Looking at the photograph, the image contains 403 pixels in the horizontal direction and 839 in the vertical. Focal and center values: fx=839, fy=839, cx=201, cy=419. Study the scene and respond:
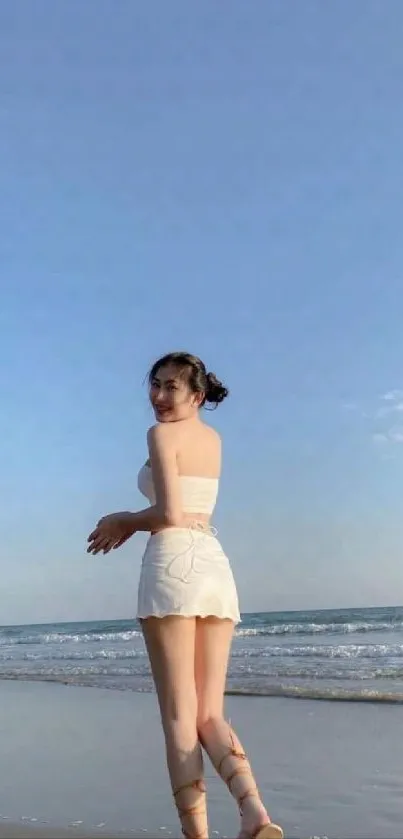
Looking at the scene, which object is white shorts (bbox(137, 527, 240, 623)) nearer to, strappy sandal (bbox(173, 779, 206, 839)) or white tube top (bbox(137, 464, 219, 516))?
white tube top (bbox(137, 464, 219, 516))

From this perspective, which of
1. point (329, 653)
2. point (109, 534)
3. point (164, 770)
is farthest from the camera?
point (329, 653)

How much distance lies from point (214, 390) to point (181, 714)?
1132mm

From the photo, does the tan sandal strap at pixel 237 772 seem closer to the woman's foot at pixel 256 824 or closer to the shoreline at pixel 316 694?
the woman's foot at pixel 256 824

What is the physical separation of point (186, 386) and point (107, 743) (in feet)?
13.2

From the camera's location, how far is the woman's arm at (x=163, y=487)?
279 centimetres

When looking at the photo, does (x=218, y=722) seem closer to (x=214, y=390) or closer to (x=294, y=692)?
(x=214, y=390)

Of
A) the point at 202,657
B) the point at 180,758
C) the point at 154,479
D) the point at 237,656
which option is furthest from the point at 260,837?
the point at 237,656

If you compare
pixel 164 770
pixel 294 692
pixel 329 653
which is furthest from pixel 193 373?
pixel 329 653

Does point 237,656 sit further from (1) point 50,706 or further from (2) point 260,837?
(2) point 260,837

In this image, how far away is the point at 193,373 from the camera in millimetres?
3014

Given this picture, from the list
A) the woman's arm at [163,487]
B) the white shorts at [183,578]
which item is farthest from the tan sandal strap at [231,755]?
the woman's arm at [163,487]

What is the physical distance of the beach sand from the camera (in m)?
4.03

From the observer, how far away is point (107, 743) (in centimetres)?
611

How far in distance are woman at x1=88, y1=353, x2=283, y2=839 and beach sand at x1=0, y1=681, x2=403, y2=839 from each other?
1.35m
